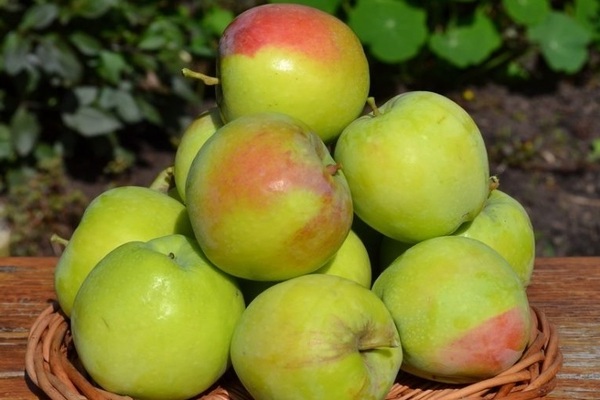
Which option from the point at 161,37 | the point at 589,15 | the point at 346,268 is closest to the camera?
the point at 346,268

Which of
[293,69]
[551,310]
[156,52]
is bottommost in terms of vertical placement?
[156,52]

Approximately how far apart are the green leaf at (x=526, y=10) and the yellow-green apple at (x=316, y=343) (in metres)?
2.77

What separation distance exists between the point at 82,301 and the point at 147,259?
0.40 feet

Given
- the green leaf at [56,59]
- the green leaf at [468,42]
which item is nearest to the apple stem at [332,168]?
the green leaf at [56,59]

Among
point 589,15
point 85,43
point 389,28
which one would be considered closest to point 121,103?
Answer: point 85,43

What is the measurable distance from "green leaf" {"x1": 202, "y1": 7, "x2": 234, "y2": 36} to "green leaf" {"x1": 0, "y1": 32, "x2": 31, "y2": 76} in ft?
3.22

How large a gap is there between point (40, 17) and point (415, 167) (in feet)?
6.35

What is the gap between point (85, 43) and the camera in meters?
3.02

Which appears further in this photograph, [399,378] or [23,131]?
[23,131]

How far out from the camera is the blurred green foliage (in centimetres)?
300

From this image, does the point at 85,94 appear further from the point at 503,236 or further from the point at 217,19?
the point at 503,236

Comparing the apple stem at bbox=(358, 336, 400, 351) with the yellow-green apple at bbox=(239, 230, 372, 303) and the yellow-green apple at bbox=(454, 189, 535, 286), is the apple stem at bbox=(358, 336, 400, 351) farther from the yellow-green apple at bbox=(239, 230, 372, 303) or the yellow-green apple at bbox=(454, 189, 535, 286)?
the yellow-green apple at bbox=(454, 189, 535, 286)

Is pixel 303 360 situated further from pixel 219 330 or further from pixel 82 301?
pixel 82 301

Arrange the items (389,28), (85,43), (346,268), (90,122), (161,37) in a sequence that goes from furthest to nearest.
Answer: (389,28) → (161,37) → (90,122) → (85,43) → (346,268)
